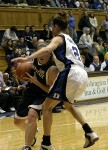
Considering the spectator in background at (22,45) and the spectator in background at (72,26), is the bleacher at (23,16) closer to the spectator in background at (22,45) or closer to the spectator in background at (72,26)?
A: the spectator in background at (72,26)

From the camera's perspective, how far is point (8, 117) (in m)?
9.11

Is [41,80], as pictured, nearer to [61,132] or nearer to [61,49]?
[61,49]

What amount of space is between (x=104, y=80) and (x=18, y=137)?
18.7ft

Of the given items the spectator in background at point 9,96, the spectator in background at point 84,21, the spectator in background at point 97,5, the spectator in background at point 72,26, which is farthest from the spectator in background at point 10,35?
the spectator in background at point 97,5

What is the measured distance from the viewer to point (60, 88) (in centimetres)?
471

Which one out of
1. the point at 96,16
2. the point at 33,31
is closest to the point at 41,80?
the point at 33,31

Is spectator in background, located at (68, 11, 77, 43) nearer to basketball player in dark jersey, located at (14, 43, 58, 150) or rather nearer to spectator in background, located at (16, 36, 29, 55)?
spectator in background, located at (16, 36, 29, 55)

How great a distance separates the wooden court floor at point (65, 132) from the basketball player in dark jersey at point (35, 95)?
1.95ft

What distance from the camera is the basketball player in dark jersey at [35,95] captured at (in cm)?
486

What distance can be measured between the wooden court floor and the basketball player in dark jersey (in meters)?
0.59

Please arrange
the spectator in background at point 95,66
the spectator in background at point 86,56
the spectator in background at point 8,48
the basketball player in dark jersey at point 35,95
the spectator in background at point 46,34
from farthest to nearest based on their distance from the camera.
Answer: the spectator in background at point 46,34
the spectator in background at point 86,56
the spectator in background at point 8,48
the spectator in background at point 95,66
the basketball player in dark jersey at point 35,95

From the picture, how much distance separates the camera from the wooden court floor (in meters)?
5.72

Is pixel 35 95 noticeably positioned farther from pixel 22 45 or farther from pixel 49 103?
pixel 22 45

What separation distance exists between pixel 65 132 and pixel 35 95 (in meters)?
1.94
